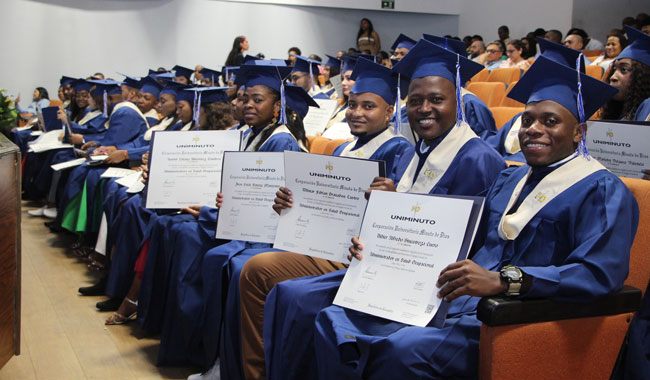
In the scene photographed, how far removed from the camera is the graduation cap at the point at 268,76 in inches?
143

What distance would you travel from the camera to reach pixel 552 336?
1855 millimetres

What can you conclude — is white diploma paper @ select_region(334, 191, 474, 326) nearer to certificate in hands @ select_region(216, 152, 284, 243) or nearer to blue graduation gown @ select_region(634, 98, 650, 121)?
certificate in hands @ select_region(216, 152, 284, 243)

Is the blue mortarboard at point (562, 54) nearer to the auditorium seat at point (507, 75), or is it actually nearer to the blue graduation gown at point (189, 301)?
the blue graduation gown at point (189, 301)

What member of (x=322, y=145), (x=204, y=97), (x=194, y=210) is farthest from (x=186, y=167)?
(x=322, y=145)

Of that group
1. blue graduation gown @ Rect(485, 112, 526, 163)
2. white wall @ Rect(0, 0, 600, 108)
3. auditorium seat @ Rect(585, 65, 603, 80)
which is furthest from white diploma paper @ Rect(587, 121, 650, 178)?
white wall @ Rect(0, 0, 600, 108)

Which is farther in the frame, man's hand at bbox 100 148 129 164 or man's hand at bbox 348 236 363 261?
man's hand at bbox 100 148 129 164

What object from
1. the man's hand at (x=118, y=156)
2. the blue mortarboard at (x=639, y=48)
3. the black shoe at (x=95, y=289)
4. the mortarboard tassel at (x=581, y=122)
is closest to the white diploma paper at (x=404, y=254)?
the mortarboard tassel at (x=581, y=122)

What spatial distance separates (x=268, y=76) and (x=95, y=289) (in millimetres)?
2169

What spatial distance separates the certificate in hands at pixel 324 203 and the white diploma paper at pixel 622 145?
1.12m

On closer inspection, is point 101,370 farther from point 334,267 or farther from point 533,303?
point 533,303

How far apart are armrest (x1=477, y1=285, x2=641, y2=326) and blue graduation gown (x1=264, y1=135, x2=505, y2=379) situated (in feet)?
2.19

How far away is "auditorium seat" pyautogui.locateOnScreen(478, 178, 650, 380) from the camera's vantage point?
1780mm

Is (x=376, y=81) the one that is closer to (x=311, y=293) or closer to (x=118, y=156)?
(x=311, y=293)

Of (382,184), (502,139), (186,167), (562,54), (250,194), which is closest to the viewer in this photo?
(382,184)
